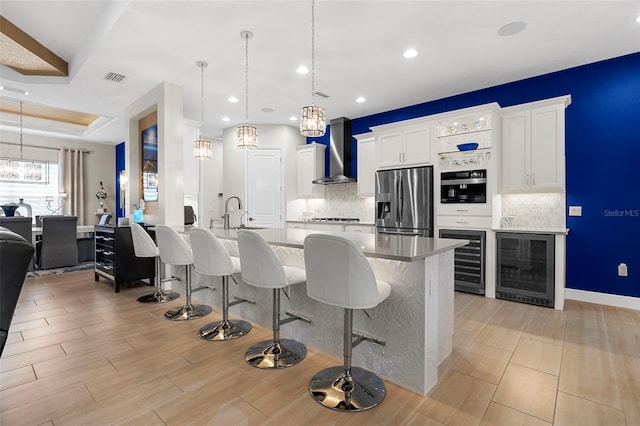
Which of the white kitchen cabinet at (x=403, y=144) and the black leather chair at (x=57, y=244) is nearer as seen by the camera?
the white kitchen cabinet at (x=403, y=144)

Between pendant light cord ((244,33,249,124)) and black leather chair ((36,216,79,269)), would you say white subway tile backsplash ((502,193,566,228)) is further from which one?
black leather chair ((36,216,79,269))

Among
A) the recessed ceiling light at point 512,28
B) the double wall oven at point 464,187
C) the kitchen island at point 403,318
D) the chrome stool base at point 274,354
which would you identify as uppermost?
the recessed ceiling light at point 512,28

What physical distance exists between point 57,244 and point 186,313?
426cm

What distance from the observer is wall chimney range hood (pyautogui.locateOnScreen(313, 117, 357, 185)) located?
5949 millimetres

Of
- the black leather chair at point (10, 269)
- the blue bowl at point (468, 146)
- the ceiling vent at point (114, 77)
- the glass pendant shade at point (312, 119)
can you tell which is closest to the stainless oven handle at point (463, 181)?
the blue bowl at point (468, 146)

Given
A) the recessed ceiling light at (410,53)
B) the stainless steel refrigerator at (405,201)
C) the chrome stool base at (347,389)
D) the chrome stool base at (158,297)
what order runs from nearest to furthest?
the chrome stool base at (347,389) → the recessed ceiling light at (410,53) → the chrome stool base at (158,297) → the stainless steel refrigerator at (405,201)

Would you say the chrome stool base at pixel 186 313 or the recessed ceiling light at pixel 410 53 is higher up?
the recessed ceiling light at pixel 410 53

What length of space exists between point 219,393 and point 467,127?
4447mm

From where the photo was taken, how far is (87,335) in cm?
284

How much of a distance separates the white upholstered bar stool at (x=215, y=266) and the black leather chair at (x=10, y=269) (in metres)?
1.31

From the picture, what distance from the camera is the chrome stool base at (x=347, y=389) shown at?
1.82m

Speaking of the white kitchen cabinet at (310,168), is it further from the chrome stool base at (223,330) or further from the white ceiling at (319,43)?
the chrome stool base at (223,330)

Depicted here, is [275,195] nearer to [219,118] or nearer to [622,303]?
[219,118]

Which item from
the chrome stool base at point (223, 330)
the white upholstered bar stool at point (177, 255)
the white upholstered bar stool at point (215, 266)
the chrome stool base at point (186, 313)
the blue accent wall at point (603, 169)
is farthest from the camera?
the blue accent wall at point (603, 169)
